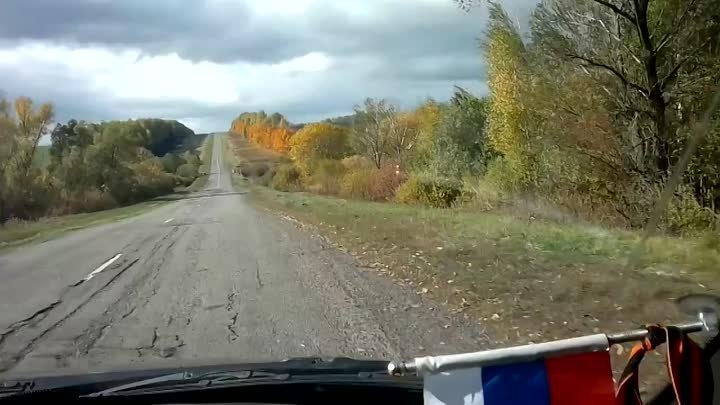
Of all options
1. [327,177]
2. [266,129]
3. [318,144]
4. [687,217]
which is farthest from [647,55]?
[266,129]

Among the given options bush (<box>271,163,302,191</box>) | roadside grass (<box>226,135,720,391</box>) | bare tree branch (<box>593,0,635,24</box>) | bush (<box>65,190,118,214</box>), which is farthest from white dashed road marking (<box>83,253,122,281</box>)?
bush (<box>271,163,302,191</box>)

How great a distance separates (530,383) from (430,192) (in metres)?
34.1

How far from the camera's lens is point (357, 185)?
4578 cm

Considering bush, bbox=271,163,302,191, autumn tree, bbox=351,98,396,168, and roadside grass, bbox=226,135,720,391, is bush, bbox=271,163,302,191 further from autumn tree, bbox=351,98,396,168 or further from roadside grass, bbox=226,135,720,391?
roadside grass, bbox=226,135,720,391

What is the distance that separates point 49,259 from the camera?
58.8 ft

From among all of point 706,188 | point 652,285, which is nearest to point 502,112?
point 706,188

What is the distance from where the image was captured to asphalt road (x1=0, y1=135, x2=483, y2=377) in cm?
765

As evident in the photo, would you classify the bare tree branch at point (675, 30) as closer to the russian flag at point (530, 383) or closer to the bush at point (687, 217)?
the bush at point (687, 217)

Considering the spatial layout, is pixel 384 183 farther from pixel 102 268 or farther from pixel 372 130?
pixel 102 268

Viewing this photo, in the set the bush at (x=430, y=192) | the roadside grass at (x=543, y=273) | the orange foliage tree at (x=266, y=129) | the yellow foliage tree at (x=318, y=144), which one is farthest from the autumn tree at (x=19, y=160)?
the orange foliage tree at (x=266, y=129)

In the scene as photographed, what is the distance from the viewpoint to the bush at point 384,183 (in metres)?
41.5

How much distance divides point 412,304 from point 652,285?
290 cm

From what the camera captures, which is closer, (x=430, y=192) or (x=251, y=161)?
(x=430, y=192)

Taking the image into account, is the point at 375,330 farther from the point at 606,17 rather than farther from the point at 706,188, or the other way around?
the point at 606,17
